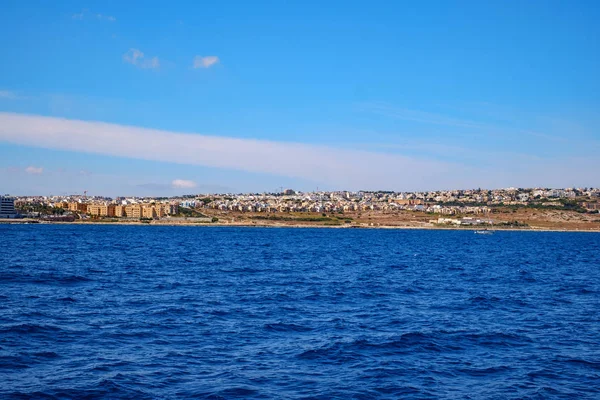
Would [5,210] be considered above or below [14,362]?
above

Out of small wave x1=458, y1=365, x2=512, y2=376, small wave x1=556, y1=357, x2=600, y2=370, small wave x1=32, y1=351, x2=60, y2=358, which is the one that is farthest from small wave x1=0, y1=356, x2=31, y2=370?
small wave x1=556, y1=357, x2=600, y2=370

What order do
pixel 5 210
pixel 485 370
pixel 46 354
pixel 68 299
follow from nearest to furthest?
pixel 485 370
pixel 46 354
pixel 68 299
pixel 5 210

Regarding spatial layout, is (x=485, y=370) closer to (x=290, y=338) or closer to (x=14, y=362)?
(x=290, y=338)

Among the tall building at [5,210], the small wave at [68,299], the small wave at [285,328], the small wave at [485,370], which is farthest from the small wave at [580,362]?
the tall building at [5,210]

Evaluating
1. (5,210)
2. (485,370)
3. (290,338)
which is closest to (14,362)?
(290,338)

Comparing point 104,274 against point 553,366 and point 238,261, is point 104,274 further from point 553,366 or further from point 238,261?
point 553,366

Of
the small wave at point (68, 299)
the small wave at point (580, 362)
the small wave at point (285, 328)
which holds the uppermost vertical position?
the small wave at point (68, 299)

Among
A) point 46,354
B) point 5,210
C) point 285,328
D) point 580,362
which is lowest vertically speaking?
point 580,362

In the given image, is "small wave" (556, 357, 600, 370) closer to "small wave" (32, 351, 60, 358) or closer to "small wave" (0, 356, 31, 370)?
"small wave" (32, 351, 60, 358)

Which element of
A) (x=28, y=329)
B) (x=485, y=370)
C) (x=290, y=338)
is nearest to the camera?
(x=485, y=370)

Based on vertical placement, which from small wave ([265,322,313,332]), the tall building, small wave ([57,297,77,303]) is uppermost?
the tall building

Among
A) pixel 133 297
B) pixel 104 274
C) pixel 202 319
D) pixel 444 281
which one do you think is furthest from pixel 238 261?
pixel 202 319

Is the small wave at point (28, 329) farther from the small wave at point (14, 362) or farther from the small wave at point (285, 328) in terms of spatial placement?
the small wave at point (285, 328)

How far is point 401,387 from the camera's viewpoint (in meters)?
15.5
